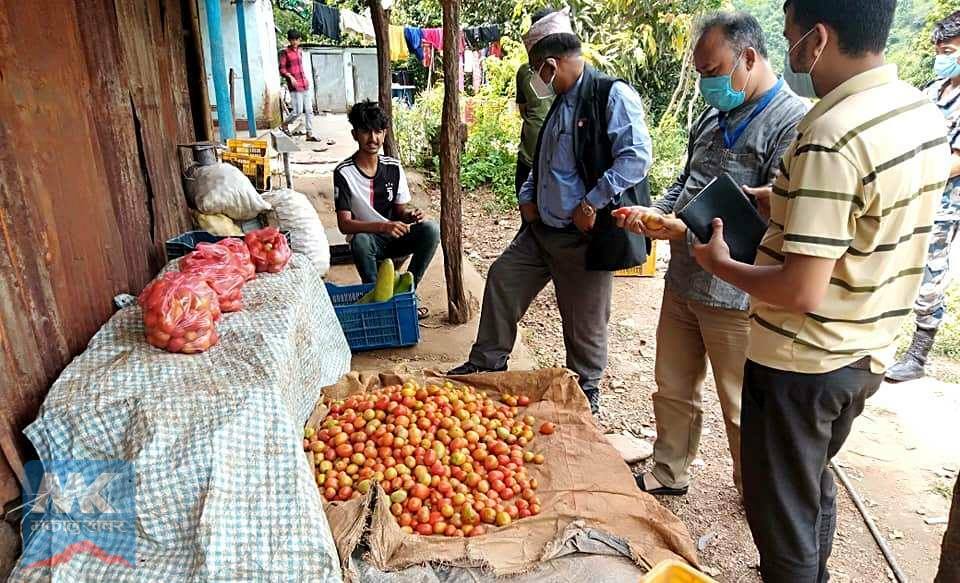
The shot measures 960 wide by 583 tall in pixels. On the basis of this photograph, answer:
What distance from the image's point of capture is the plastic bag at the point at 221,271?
285cm

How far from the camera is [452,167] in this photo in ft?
15.7

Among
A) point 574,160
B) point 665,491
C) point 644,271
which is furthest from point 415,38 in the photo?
point 665,491

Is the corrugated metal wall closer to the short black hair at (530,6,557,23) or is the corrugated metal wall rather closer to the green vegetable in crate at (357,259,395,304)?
the green vegetable in crate at (357,259,395,304)

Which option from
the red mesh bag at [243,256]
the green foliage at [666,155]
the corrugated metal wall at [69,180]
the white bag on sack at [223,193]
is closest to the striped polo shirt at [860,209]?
the red mesh bag at [243,256]

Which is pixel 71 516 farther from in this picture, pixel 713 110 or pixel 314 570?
pixel 713 110

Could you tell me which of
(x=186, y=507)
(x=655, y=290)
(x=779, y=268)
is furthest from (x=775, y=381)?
(x=655, y=290)

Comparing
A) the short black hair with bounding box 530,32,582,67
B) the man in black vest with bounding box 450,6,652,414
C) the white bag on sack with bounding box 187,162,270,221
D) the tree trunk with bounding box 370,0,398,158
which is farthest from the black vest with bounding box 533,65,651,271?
the tree trunk with bounding box 370,0,398,158

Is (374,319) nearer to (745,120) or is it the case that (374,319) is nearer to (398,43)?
(745,120)

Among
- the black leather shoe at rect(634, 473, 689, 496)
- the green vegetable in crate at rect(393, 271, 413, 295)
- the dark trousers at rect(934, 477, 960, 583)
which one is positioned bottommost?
the black leather shoe at rect(634, 473, 689, 496)

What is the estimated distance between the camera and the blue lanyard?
2449mm

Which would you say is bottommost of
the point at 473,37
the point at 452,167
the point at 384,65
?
the point at 452,167

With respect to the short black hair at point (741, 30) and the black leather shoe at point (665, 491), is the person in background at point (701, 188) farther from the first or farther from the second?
the black leather shoe at point (665, 491)

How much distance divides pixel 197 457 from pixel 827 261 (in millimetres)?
2012

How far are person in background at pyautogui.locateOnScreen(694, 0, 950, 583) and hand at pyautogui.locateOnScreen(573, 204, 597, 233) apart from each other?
1.19 metres
